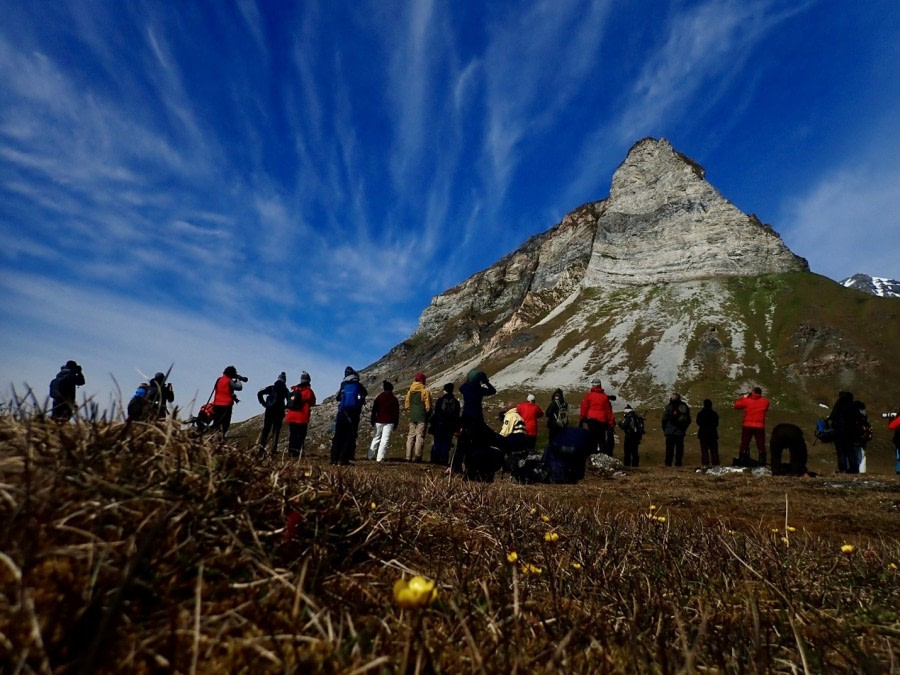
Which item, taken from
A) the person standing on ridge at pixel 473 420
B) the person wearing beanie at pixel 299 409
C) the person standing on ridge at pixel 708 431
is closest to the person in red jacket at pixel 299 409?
the person wearing beanie at pixel 299 409

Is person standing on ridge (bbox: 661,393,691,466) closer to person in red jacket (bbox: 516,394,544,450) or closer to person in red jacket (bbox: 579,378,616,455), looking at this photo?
person in red jacket (bbox: 579,378,616,455)

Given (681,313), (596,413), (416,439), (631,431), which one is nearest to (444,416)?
(416,439)

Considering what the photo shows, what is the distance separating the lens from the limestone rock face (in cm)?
7456

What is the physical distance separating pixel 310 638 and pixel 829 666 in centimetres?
171

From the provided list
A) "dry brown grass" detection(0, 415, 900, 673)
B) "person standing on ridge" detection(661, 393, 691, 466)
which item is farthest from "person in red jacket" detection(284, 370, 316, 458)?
"person standing on ridge" detection(661, 393, 691, 466)

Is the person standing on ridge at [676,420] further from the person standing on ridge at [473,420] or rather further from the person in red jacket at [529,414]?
the person standing on ridge at [473,420]

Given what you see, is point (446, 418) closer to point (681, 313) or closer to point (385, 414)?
point (385, 414)

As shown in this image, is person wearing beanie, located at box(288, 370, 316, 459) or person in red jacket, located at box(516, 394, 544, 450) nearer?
person in red jacket, located at box(516, 394, 544, 450)

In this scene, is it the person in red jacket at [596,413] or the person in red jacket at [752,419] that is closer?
the person in red jacket at [752,419]

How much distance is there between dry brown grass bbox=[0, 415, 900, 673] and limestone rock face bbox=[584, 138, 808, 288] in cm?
8371

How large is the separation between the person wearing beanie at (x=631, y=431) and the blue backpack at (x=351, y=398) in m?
10.4

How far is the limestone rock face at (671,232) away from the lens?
74562 millimetres

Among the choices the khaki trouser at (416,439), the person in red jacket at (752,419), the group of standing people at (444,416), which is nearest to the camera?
the group of standing people at (444,416)

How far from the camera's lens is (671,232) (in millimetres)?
81312
